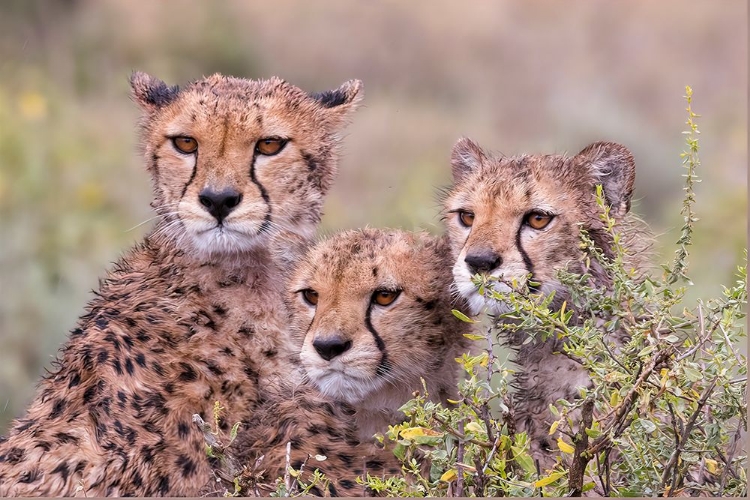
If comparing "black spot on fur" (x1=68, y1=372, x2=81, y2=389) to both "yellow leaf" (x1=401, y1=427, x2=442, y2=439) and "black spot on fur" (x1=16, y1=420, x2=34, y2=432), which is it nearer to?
"black spot on fur" (x1=16, y1=420, x2=34, y2=432)

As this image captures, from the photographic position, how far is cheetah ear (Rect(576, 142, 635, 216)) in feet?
11.7

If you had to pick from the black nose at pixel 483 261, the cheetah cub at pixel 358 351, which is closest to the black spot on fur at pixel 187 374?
the cheetah cub at pixel 358 351

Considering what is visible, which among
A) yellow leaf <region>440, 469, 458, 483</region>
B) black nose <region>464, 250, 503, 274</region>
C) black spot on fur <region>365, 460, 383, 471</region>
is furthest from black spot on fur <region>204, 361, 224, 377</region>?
yellow leaf <region>440, 469, 458, 483</region>

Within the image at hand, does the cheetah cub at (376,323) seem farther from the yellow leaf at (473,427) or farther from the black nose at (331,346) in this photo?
the yellow leaf at (473,427)

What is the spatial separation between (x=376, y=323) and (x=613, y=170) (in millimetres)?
810

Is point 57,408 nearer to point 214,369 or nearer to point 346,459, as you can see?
point 214,369

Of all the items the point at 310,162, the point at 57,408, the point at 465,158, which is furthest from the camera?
the point at 310,162

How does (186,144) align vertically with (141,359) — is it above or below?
above

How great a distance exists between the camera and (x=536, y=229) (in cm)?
340

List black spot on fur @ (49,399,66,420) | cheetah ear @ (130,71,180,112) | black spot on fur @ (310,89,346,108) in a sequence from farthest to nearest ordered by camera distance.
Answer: black spot on fur @ (310,89,346,108)
cheetah ear @ (130,71,180,112)
black spot on fur @ (49,399,66,420)

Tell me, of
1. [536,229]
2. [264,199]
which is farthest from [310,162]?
[536,229]

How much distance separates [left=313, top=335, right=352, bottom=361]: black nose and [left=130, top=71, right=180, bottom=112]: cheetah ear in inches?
43.8

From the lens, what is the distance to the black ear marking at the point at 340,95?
4.27 metres

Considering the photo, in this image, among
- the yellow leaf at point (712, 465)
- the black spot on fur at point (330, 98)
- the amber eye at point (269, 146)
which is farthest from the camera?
the black spot on fur at point (330, 98)
